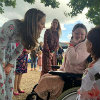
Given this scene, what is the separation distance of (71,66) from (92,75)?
1.21 m

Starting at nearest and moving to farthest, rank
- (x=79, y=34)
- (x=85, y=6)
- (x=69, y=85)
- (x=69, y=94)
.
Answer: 1. (x=69, y=94)
2. (x=69, y=85)
3. (x=79, y=34)
4. (x=85, y=6)

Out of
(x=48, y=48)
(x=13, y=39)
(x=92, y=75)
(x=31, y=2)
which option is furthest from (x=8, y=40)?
(x=31, y=2)

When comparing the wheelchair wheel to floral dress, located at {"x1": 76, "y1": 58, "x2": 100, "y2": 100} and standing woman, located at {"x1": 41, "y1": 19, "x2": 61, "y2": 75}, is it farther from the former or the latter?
standing woman, located at {"x1": 41, "y1": 19, "x2": 61, "y2": 75}

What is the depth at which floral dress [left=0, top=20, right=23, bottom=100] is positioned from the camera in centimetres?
238

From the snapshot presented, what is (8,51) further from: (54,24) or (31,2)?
(31,2)

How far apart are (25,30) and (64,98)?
97cm

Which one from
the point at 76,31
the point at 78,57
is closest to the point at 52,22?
the point at 76,31

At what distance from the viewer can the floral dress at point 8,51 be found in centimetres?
238

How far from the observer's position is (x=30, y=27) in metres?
2.51

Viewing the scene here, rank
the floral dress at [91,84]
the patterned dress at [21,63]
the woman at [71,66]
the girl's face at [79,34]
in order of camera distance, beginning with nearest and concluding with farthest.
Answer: the floral dress at [91,84] → the woman at [71,66] → the girl's face at [79,34] → the patterned dress at [21,63]

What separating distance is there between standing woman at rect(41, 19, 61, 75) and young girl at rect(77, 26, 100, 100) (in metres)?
3.05

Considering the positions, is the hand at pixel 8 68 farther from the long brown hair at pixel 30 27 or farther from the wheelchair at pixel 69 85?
the wheelchair at pixel 69 85

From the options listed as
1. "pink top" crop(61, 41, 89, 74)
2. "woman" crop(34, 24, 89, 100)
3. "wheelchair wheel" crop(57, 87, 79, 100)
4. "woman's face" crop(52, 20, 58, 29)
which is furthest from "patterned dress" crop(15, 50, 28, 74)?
"wheelchair wheel" crop(57, 87, 79, 100)

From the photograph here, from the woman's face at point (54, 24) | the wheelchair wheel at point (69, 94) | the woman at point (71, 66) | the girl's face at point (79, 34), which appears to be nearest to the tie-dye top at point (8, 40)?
the woman at point (71, 66)
